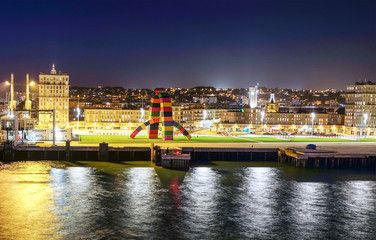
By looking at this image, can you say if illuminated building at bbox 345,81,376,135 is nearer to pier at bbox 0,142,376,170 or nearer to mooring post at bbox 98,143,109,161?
pier at bbox 0,142,376,170

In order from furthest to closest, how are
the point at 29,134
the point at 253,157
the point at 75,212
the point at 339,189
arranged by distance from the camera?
the point at 29,134, the point at 253,157, the point at 339,189, the point at 75,212

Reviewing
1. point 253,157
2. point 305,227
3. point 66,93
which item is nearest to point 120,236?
point 305,227

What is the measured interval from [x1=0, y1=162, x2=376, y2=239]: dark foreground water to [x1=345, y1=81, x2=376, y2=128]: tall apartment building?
95907 millimetres

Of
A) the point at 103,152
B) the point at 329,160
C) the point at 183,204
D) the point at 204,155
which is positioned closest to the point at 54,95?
the point at 103,152

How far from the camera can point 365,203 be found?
43812mm

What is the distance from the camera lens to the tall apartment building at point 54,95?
155 m

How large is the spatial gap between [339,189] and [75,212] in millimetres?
26410

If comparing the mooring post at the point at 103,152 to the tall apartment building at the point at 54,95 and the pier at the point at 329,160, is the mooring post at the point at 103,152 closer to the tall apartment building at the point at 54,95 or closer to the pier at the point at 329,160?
the pier at the point at 329,160

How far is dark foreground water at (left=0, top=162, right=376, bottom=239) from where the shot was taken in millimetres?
35000

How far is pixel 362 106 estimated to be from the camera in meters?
153

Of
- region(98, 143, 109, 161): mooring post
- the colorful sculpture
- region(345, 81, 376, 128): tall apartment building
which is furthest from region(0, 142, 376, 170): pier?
region(345, 81, 376, 128): tall apartment building

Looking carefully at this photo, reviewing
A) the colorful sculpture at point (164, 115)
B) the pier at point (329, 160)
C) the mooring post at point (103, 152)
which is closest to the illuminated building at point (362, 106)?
the colorful sculpture at point (164, 115)

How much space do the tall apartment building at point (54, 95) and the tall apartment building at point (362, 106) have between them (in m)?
90.2

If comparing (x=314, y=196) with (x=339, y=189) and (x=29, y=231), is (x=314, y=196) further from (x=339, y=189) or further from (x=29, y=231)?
(x=29, y=231)
